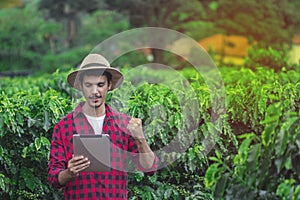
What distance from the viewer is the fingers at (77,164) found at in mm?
3844

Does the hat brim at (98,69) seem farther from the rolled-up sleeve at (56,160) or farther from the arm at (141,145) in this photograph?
the arm at (141,145)

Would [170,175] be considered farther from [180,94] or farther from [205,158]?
[180,94]

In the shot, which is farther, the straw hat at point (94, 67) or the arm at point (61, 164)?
the straw hat at point (94, 67)

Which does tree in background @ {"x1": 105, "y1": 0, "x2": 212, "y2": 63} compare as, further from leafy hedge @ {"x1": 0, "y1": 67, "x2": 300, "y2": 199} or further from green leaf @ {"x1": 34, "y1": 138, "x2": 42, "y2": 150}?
green leaf @ {"x1": 34, "y1": 138, "x2": 42, "y2": 150}

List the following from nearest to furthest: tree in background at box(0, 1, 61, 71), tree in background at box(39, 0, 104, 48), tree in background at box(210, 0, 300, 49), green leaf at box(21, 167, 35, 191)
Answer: green leaf at box(21, 167, 35, 191) < tree in background at box(210, 0, 300, 49) < tree in background at box(39, 0, 104, 48) < tree in background at box(0, 1, 61, 71)

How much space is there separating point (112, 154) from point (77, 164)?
0.47 m

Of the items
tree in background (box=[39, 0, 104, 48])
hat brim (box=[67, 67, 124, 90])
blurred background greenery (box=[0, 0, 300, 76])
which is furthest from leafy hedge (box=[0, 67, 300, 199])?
tree in background (box=[39, 0, 104, 48])

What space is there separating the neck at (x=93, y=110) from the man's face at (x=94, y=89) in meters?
0.03

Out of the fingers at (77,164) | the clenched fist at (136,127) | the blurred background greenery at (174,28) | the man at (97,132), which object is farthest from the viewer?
the blurred background greenery at (174,28)

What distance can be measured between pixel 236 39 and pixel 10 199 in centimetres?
3118

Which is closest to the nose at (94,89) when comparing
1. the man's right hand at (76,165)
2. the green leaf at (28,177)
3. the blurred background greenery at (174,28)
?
the man's right hand at (76,165)

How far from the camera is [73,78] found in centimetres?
453

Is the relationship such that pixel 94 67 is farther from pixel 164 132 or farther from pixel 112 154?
pixel 164 132

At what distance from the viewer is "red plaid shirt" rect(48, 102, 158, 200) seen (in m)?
4.21
